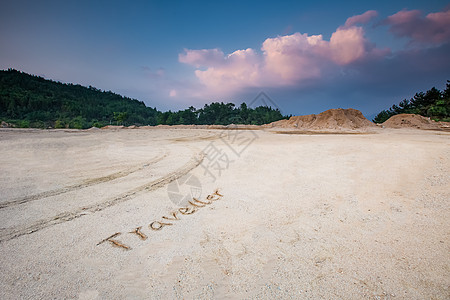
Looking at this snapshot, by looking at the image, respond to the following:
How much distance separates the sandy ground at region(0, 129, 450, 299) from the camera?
1.84 meters

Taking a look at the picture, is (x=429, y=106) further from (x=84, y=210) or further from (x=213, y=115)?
(x=213, y=115)

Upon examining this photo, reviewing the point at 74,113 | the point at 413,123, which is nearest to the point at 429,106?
the point at 413,123

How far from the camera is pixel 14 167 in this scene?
5.52 meters

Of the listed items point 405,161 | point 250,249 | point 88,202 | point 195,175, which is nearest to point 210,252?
point 250,249

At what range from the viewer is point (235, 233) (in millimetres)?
2715

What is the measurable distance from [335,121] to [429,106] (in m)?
25.6

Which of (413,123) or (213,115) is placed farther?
(213,115)

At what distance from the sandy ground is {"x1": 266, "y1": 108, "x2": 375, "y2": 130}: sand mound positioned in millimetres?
12916

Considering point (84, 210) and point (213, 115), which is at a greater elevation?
point (213, 115)

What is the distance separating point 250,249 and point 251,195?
1.64m

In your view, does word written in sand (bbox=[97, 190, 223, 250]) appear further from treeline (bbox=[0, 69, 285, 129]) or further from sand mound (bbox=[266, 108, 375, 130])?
treeline (bbox=[0, 69, 285, 129])

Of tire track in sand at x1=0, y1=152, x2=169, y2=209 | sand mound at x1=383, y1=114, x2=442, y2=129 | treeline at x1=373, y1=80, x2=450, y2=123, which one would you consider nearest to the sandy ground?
tire track in sand at x1=0, y1=152, x2=169, y2=209

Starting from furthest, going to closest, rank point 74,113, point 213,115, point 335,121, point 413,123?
1. point 74,113
2. point 213,115
3. point 335,121
4. point 413,123

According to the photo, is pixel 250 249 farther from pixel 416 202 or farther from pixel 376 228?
pixel 416 202
